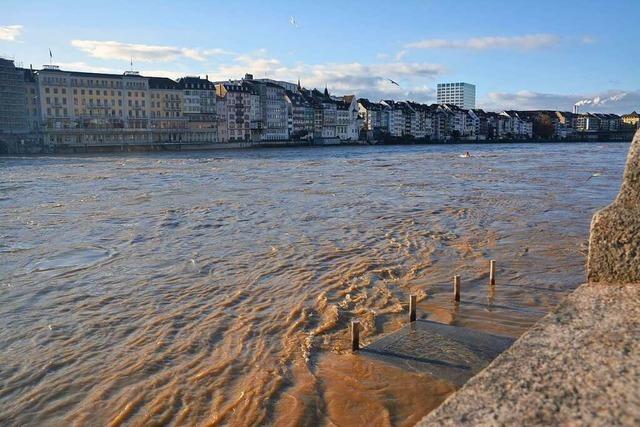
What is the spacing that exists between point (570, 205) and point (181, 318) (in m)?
20.4

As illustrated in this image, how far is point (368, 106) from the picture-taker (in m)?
147

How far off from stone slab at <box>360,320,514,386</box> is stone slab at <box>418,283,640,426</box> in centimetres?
384

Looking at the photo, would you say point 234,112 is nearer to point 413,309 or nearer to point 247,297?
point 247,297

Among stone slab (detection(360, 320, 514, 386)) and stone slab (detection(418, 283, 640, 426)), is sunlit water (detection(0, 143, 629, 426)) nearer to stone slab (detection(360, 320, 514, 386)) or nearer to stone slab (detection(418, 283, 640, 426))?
stone slab (detection(360, 320, 514, 386))

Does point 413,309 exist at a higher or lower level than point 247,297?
higher

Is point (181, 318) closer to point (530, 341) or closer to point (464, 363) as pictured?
point (464, 363)

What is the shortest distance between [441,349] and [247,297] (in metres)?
4.65

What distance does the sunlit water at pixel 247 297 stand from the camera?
277 inches

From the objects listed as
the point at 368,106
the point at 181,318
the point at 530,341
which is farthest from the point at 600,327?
the point at 368,106

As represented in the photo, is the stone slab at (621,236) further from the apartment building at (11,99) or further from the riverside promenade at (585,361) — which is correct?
the apartment building at (11,99)

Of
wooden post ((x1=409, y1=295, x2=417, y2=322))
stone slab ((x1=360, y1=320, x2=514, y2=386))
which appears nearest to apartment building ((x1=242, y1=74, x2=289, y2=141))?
wooden post ((x1=409, y1=295, x2=417, y2=322))

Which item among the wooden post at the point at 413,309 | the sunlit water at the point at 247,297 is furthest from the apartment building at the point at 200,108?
the wooden post at the point at 413,309

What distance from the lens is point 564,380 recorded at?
279 centimetres

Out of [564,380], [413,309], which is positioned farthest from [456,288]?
[564,380]
